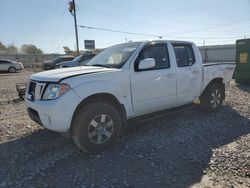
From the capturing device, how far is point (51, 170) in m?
3.40

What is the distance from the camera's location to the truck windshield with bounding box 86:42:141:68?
4420 millimetres

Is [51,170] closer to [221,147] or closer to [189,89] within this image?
[221,147]

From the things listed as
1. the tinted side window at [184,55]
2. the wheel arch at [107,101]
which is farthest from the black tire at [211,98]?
the wheel arch at [107,101]

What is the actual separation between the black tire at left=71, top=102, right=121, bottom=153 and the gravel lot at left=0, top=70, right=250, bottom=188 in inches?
7.1

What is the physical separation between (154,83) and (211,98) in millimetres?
2282

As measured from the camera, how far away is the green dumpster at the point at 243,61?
10445 millimetres

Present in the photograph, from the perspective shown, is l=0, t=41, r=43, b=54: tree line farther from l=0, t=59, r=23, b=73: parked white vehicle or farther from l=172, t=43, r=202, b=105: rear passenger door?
l=172, t=43, r=202, b=105: rear passenger door

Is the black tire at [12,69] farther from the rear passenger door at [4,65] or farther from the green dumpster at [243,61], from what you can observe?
the green dumpster at [243,61]

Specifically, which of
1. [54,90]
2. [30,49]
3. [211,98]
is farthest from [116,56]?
[30,49]

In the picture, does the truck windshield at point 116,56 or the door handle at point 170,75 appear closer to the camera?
the truck windshield at point 116,56

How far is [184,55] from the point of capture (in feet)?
17.4

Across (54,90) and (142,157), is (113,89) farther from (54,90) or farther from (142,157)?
(142,157)

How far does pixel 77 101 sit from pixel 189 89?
2.84m

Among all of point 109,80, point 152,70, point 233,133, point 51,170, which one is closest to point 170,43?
point 152,70
